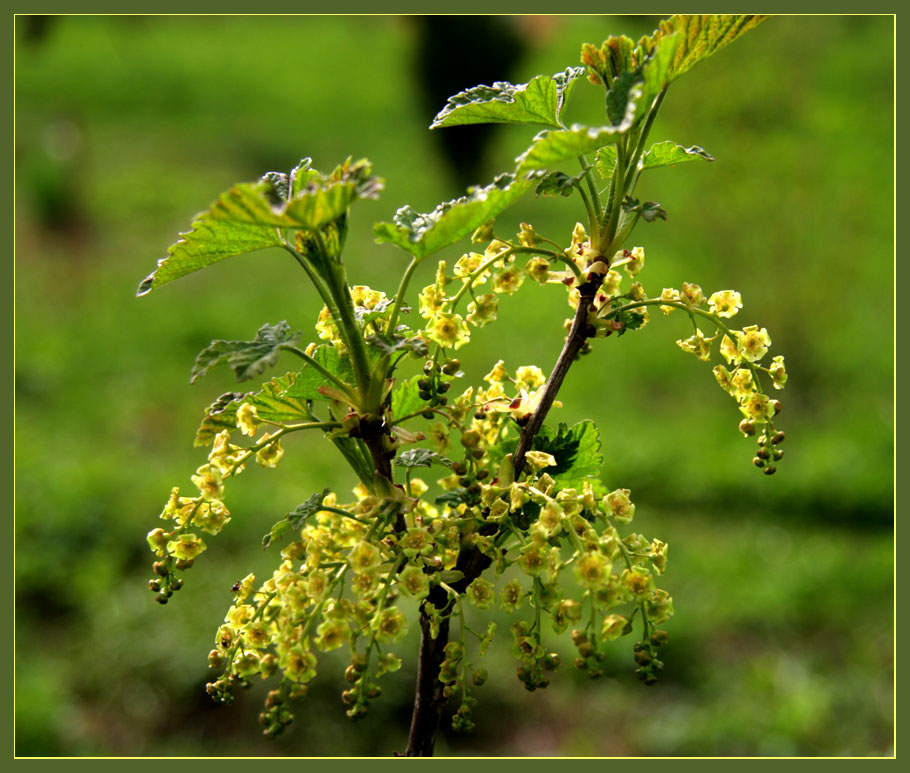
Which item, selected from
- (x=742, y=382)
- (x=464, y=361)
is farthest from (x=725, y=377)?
(x=464, y=361)

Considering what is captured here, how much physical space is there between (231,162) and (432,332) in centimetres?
609

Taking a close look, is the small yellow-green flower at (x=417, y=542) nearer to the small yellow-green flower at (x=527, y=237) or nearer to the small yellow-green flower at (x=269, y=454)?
the small yellow-green flower at (x=269, y=454)

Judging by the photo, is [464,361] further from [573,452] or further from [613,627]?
[613,627]

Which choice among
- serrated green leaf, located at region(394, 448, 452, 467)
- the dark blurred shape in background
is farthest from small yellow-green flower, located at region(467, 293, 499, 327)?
the dark blurred shape in background

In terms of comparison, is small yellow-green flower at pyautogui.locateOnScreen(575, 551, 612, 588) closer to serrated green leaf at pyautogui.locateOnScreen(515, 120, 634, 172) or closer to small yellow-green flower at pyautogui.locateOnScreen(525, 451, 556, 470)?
small yellow-green flower at pyautogui.locateOnScreen(525, 451, 556, 470)

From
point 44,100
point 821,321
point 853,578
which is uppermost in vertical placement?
point 44,100

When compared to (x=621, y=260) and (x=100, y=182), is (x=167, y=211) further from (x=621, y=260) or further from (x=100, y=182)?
(x=621, y=260)

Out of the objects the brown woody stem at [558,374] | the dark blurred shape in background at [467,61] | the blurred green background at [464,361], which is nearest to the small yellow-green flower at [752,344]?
the brown woody stem at [558,374]

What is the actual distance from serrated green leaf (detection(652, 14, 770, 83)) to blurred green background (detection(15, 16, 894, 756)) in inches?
70.6

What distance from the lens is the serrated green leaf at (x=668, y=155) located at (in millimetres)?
708

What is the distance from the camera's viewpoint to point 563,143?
0.58 meters

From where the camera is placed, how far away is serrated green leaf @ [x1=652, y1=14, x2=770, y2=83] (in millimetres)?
654

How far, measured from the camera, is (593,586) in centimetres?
60

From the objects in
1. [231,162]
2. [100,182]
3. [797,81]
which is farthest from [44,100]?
[797,81]
